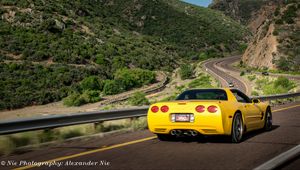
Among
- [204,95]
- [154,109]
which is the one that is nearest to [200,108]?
[154,109]

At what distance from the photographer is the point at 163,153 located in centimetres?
752

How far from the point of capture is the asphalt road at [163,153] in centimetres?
648

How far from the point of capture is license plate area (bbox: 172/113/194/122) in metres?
8.32

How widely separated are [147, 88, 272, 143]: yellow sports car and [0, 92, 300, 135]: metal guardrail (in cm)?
212

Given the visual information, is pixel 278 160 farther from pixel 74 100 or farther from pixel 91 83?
pixel 91 83

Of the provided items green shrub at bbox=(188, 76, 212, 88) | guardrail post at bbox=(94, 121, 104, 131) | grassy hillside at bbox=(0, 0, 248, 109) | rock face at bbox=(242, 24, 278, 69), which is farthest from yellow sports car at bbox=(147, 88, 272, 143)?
rock face at bbox=(242, 24, 278, 69)

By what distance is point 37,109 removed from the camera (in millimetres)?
43312

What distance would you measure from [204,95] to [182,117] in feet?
4.39

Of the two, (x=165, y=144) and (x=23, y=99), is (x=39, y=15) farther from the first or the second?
(x=165, y=144)

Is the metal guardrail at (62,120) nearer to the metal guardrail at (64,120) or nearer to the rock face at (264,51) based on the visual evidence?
the metal guardrail at (64,120)

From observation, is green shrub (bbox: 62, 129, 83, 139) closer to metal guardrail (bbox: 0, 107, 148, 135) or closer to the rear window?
metal guardrail (bbox: 0, 107, 148, 135)

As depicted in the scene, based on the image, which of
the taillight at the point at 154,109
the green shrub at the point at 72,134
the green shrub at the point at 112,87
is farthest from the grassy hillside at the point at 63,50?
the taillight at the point at 154,109

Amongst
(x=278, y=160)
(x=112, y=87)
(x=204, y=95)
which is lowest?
(x=112, y=87)

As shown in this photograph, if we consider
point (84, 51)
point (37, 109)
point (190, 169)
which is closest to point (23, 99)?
point (37, 109)
